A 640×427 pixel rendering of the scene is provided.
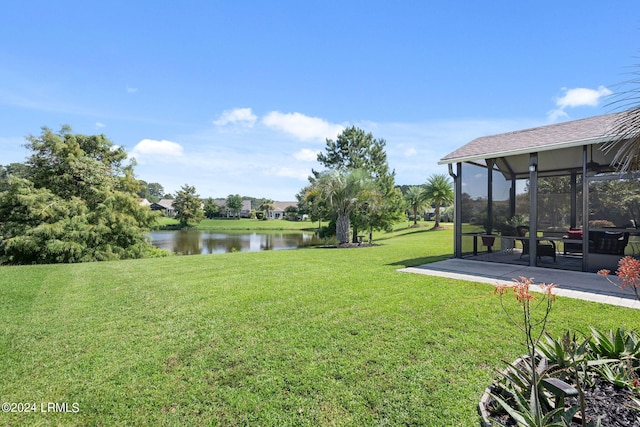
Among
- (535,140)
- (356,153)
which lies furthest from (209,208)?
(535,140)

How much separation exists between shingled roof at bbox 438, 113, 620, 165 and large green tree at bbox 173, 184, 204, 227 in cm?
4349

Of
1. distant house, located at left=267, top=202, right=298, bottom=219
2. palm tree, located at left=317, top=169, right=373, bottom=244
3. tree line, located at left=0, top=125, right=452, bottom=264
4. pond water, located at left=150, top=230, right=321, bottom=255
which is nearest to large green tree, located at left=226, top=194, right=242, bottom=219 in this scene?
distant house, located at left=267, top=202, right=298, bottom=219

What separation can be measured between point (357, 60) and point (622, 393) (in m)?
11.5

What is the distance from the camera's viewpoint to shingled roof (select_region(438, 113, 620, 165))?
7.07m

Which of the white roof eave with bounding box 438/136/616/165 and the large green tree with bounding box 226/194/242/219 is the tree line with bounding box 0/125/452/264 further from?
the large green tree with bounding box 226/194/242/219

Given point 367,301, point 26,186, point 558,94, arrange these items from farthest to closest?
1. point 26,186
2. point 558,94
3. point 367,301

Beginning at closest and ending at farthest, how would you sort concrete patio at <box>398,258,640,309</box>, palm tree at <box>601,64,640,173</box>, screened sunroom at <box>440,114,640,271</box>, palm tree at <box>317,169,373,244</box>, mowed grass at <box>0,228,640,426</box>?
palm tree at <box>601,64,640,173</box> < mowed grass at <box>0,228,640,426</box> < concrete patio at <box>398,258,640,309</box> < screened sunroom at <box>440,114,640,271</box> < palm tree at <box>317,169,373,244</box>

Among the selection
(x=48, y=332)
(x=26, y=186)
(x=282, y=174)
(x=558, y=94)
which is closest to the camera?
(x=48, y=332)

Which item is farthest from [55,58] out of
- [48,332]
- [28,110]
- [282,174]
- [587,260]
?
[282,174]

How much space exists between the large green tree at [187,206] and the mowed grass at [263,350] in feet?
138

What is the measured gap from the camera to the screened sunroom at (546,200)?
22.6 feet

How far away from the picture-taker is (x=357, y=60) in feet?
36.7

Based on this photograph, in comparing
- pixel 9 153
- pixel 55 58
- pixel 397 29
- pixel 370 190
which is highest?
pixel 397 29

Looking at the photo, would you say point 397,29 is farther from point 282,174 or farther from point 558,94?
point 282,174
